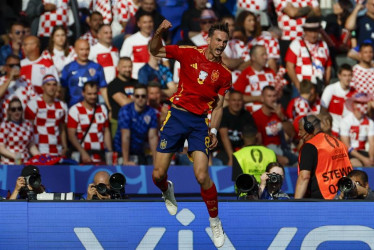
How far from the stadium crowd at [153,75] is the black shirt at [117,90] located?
0.06 ft

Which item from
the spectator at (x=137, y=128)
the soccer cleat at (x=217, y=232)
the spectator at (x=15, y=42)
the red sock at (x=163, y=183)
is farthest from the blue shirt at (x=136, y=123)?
the soccer cleat at (x=217, y=232)

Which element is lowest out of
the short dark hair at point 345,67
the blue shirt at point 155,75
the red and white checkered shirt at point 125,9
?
the blue shirt at point 155,75

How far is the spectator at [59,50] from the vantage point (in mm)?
15477

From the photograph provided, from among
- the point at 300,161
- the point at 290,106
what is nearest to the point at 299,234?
the point at 300,161

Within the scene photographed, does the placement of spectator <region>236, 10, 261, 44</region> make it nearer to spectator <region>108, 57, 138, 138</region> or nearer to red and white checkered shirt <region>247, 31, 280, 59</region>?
red and white checkered shirt <region>247, 31, 280, 59</region>

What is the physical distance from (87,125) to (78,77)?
1.00 m

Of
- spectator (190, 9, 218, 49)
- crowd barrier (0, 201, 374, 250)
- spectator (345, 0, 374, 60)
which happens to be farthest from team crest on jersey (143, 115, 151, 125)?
spectator (345, 0, 374, 60)

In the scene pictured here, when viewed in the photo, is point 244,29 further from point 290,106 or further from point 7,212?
point 7,212

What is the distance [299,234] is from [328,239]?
0.32 metres

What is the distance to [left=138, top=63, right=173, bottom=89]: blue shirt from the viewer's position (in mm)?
15016

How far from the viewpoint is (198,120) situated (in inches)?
380

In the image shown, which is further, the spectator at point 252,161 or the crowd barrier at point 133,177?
the crowd barrier at point 133,177

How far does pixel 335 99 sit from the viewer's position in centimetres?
1563

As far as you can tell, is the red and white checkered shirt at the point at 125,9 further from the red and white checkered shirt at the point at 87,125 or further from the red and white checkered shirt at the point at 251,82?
the red and white checkered shirt at the point at 87,125
